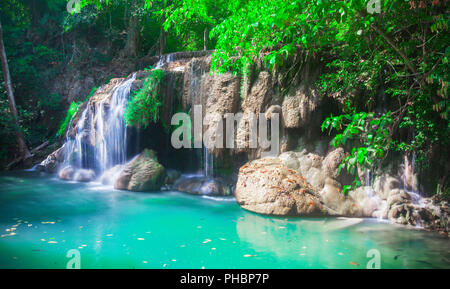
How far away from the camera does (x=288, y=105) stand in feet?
26.6

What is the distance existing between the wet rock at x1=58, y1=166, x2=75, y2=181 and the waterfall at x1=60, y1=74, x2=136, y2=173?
326 mm

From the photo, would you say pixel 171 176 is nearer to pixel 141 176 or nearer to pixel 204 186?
pixel 141 176

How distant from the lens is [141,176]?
9.38m

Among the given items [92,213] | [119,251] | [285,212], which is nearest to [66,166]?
[92,213]

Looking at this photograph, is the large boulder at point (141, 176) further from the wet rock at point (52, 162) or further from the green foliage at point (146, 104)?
the wet rock at point (52, 162)

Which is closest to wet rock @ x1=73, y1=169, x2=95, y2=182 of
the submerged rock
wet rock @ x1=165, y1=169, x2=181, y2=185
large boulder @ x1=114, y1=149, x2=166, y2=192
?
large boulder @ x1=114, y1=149, x2=166, y2=192

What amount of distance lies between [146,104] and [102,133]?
226 cm

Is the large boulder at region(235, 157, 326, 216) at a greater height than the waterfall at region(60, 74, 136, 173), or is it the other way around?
the waterfall at region(60, 74, 136, 173)

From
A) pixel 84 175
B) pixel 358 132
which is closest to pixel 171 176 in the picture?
pixel 84 175

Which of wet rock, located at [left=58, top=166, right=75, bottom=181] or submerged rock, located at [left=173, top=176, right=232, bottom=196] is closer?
submerged rock, located at [left=173, top=176, right=232, bottom=196]

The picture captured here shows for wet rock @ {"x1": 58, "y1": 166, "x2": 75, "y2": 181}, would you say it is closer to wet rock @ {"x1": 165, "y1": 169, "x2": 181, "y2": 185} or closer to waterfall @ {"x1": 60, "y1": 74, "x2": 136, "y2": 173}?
waterfall @ {"x1": 60, "y1": 74, "x2": 136, "y2": 173}

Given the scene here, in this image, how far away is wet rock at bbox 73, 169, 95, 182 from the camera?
10.8 metres

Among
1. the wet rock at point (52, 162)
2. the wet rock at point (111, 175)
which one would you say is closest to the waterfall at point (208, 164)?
the wet rock at point (111, 175)

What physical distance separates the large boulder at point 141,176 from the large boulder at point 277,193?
3.17 m
